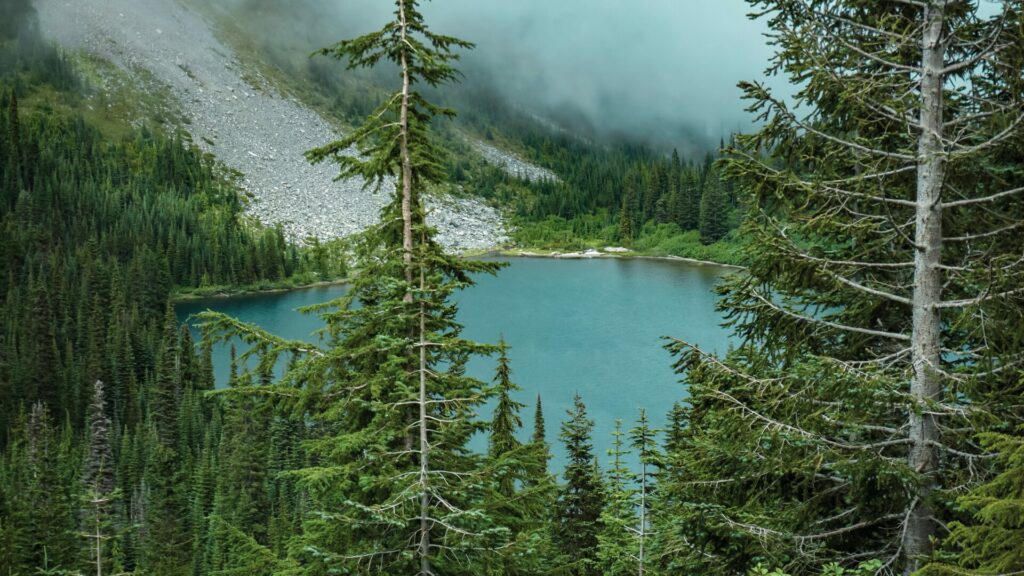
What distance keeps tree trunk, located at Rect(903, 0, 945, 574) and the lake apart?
116 ft

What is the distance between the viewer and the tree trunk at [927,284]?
19.3 ft

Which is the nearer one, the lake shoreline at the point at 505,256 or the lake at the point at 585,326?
the lake at the point at 585,326

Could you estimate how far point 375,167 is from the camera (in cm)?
874

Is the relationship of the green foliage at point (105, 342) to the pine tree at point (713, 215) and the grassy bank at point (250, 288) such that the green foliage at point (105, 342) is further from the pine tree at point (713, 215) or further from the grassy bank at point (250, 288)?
the pine tree at point (713, 215)

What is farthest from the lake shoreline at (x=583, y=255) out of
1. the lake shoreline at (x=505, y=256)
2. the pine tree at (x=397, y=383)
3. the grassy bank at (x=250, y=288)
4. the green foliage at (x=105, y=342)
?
the pine tree at (x=397, y=383)

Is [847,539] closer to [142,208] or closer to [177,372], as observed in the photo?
[177,372]

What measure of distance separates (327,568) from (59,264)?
133 meters

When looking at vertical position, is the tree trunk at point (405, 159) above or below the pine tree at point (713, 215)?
below

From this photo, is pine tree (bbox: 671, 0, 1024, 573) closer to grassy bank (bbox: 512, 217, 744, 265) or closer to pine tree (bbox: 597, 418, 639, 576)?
pine tree (bbox: 597, 418, 639, 576)

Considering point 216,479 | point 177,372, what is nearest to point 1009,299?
point 216,479

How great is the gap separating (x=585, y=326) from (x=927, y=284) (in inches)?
3274

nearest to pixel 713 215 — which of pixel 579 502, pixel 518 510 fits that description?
pixel 579 502

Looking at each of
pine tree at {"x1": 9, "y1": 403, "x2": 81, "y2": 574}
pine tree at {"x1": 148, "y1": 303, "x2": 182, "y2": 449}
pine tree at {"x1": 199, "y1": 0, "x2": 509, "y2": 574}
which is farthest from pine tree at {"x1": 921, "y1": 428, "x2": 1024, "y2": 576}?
pine tree at {"x1": 148, "y1": 303, "x2": 182, "y2": 449}

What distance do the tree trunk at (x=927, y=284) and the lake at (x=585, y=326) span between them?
3544 centimetres
